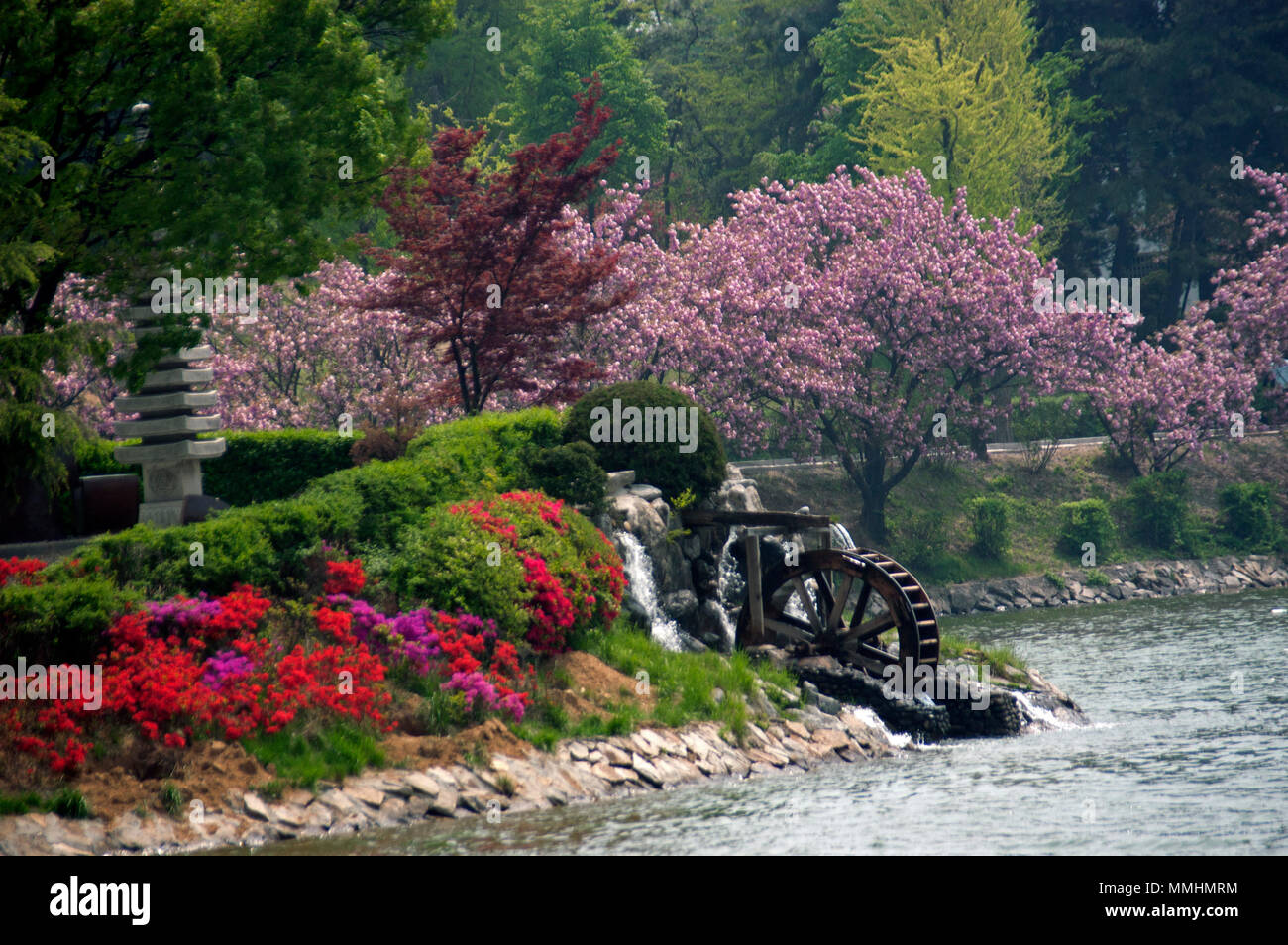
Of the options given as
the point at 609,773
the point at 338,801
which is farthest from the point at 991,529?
the point at 338,801

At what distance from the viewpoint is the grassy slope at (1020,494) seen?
4094 centimetres

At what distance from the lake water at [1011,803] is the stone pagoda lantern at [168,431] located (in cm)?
1065

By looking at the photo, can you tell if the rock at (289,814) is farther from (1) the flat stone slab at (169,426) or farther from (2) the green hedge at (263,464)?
(2) the green hedge at (263,464)

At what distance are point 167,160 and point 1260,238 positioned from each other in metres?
41.6

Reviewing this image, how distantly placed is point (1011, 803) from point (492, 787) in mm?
5820

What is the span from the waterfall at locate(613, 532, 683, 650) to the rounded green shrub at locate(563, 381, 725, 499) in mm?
2094

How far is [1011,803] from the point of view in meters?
14.0

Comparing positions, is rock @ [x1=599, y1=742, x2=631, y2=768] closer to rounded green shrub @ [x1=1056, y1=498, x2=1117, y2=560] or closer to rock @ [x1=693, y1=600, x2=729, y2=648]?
rock @ [x1=693, y1=600, x2=729, y2=648]

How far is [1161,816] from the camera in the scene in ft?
42.7

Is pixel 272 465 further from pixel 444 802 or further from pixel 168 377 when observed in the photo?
pixel 444 802

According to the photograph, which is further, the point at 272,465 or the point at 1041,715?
the point at 272,465

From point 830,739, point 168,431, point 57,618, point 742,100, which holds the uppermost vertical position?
point 742,100
